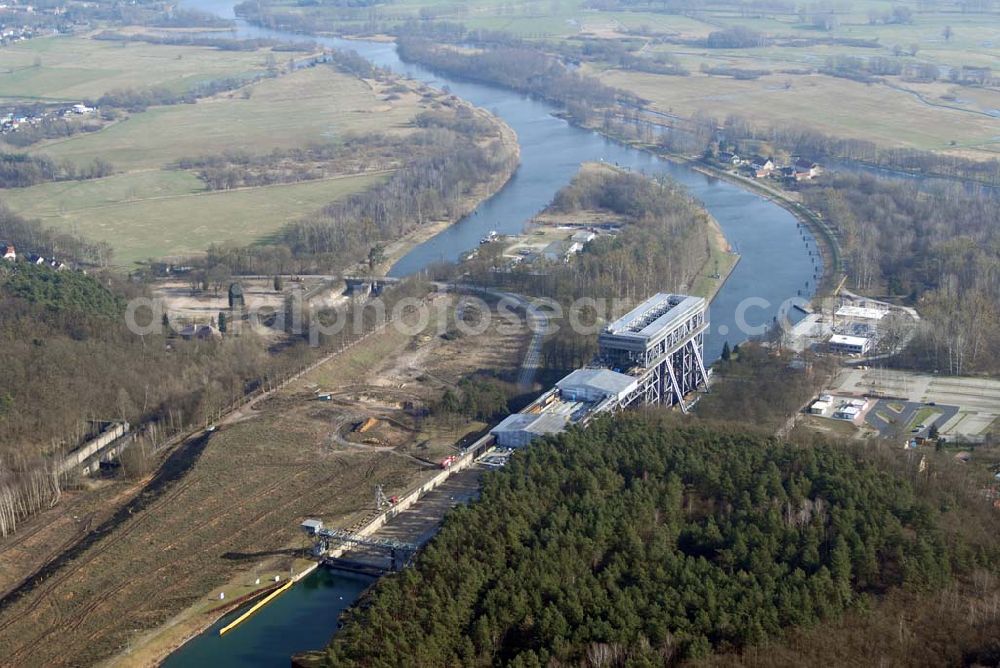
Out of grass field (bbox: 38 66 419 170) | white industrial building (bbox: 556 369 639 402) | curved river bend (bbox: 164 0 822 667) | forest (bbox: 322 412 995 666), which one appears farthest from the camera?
grass field (bbox: 38 66 419 170)

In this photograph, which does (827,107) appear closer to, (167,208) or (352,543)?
(167,208)

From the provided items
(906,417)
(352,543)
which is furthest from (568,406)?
(906,417)

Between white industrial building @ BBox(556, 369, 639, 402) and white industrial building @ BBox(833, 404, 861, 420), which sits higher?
white industrial building @ BBox(556, 369, 639, 402)

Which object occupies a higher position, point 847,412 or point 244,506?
point 847,412

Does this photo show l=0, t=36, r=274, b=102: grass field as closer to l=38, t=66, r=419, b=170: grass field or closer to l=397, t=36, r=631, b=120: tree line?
l=38, t=66, r=419, b=170: grass field

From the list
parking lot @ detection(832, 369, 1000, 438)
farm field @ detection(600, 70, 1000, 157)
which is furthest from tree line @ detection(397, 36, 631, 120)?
parking lot @ detection(832, 369, 1000, 438)

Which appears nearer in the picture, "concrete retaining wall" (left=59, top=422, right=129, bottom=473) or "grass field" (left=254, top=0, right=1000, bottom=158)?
"concrete retaining wall" (left=59, top=422, right=129, bottom=473)

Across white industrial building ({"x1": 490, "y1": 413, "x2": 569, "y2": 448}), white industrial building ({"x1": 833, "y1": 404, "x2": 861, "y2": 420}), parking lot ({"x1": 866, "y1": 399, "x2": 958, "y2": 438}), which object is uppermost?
white industrial building ({"x1": 490, "y1": 413, "x2": 569, "y2": 448})

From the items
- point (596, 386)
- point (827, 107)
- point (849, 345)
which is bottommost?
point (849, 345)
